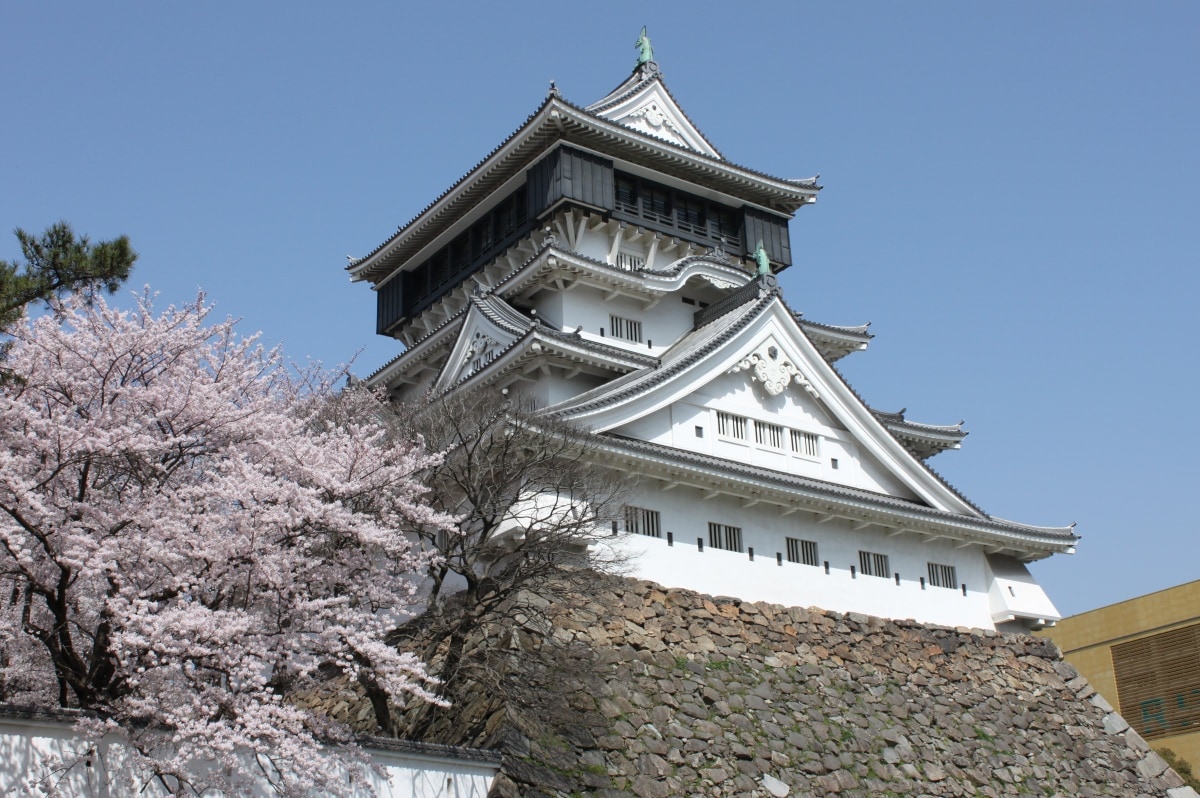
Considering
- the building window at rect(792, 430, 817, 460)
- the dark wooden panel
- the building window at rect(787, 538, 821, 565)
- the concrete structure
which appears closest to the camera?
the building window at rect(787, 538, 821, 565)

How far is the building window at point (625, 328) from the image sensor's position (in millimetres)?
23641

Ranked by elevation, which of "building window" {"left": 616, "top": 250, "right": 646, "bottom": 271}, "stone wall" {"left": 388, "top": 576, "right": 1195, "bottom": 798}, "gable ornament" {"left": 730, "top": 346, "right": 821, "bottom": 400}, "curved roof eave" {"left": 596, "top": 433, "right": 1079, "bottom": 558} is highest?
"building window" {"left": 616, "top": 250, "right": 646, "bottom": 271}

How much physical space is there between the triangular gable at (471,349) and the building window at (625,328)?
2.53 m

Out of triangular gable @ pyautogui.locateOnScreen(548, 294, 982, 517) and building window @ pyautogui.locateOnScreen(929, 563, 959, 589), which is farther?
building window @ pyautogui.locateOnScreen(929, 563, 959, 589)

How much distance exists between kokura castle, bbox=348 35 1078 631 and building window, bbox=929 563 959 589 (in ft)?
0.09

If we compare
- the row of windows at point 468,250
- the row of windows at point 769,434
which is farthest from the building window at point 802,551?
the row of windows at point 468,250

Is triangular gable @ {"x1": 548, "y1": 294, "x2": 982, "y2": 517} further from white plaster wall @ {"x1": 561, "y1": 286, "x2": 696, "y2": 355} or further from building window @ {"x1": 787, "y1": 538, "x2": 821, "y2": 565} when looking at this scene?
building window @ {"x1": 787, "y1": 538, "x2": 821, "y2": 565}

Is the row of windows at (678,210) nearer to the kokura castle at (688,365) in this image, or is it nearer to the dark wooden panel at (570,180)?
the kokura castle at (688,365)

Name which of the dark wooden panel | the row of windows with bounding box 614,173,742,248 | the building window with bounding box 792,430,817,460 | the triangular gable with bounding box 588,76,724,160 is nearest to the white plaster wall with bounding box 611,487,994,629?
the building window with bounding box 792,430,817,460

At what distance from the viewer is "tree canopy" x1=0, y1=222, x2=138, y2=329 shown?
10.4 meters

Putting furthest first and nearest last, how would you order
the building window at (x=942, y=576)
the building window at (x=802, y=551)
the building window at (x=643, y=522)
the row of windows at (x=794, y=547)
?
1. the building window at (x=942, y=576)
2. the building window at (x=802, y=551)
3. the row of windows at (x=794, y=547)
4. the building window at (x=643, y=522)

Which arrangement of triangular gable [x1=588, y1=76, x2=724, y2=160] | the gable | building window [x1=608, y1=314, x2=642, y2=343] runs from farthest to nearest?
triangular gable [x1=588, y1=76, x2=724, y2=160] < building window [x1=608, y1=314, x2=642, y2=343] < the gable

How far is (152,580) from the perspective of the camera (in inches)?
436

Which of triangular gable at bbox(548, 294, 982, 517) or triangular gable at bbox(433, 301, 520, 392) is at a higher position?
triangular gable at bbox(433, 301, 520, 392)
